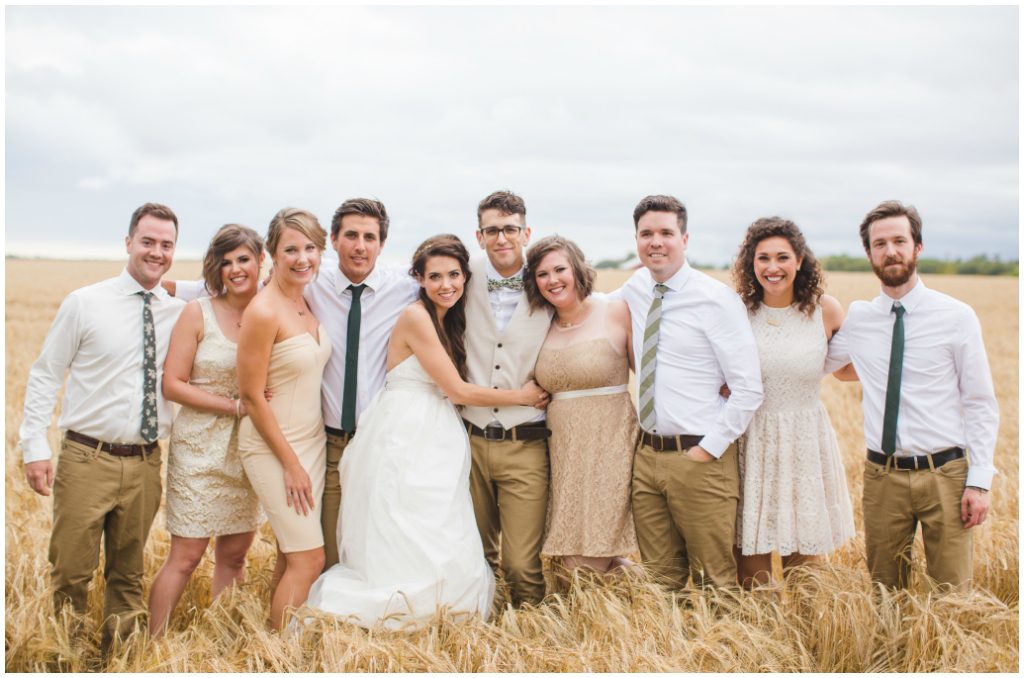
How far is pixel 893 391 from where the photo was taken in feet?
14.7

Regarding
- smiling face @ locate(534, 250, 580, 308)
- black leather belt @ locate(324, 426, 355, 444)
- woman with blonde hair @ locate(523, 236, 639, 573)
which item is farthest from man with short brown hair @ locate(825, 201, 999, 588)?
black leather belt @ locate(324, 426, 355, 444)

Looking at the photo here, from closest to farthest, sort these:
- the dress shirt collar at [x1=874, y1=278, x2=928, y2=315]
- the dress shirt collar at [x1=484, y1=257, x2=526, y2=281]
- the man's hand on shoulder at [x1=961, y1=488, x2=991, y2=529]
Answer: the man's hand on shoulder at [x1=961, y1=488, x2=991, y2=529] < the dress shirt collar at [x1=874, y1=278, x2=928, y2=315] < the dress shirt collar at [x1=484, y1=257, x2=526, y2=281]

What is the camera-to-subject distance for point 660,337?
4.80m

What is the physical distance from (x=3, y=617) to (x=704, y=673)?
12.5 feet

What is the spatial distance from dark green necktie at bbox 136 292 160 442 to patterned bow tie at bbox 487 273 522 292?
199 centimetres

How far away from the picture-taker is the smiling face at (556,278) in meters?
4.78

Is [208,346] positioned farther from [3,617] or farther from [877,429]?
[877,429]

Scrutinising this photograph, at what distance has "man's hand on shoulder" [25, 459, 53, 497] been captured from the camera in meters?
4.41

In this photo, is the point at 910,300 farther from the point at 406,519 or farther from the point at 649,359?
the point at 406,519

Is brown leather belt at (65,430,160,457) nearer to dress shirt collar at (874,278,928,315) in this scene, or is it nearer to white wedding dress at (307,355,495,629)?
white wedding dress at (307,355,495,629)

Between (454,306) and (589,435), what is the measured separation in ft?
3.80

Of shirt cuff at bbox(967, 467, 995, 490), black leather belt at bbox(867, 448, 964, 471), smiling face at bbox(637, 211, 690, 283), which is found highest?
smiling face at bbox(637, 211, 690, 283)

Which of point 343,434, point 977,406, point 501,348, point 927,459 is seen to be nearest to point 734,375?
point 927,459

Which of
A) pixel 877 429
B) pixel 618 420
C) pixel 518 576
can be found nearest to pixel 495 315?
pixel 618 420
